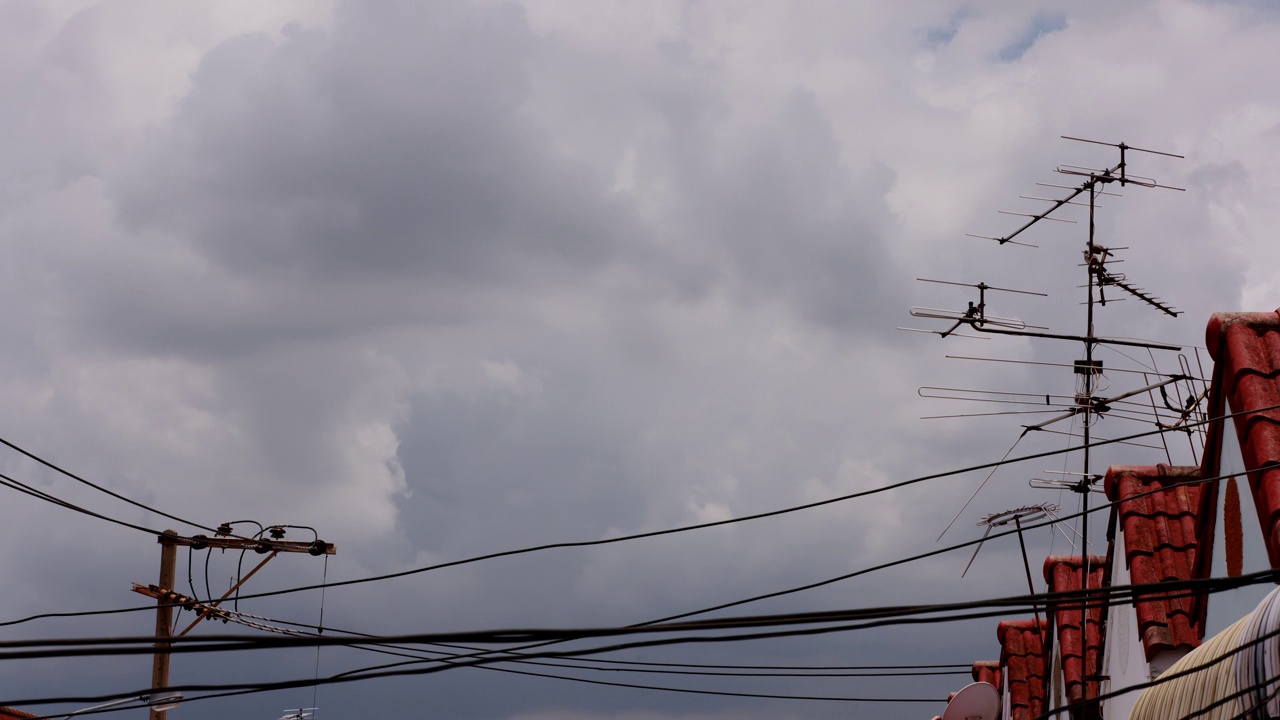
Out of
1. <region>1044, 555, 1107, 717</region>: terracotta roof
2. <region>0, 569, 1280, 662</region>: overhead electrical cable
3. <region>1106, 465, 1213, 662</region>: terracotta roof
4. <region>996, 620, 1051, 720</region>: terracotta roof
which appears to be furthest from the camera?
<region>996, 620, 1051, 720</region>: terracotta roof

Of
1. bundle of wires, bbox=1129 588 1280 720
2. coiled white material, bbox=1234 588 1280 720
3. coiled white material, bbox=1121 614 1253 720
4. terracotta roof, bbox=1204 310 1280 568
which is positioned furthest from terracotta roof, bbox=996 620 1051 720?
coiled white material, bbox=1234 588 1280 720

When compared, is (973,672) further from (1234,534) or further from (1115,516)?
(1234,534)

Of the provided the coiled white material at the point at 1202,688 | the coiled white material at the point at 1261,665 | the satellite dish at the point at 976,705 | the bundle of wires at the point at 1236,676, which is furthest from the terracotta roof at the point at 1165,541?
the satellite dish at the point at 976,705

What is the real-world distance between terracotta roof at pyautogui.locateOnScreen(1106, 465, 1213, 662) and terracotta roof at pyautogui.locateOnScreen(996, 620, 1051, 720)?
513cm

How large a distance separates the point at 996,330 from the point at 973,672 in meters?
10.3

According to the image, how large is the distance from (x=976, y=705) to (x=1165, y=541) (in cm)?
580

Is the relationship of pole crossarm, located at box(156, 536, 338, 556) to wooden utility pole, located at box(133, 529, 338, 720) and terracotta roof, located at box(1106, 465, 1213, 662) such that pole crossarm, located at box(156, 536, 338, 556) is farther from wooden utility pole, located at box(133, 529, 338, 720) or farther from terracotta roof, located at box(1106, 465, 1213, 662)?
terracotta roof, located at box(1106, 465, 1213, 662)

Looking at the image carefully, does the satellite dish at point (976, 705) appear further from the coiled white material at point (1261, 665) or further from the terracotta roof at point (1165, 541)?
the coiled white material at point (1261, 665)

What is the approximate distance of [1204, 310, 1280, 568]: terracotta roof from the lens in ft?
32.3

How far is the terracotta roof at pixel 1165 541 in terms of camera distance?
11898mm

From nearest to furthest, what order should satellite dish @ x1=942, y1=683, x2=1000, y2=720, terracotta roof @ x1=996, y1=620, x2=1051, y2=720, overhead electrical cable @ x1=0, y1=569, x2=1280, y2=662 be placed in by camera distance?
overhead electrical cable @ x1=0, y1=569, x2=1280, y2=662, satellite dish @ x1=942, y1=683, x2=1000, y2=720, terracotta roof @ x1=996, y1=620, x2=1051, y2=720

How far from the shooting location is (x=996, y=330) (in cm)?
1541

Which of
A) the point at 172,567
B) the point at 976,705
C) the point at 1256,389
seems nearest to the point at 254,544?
the point at 172,567

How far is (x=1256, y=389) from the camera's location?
1059cm
